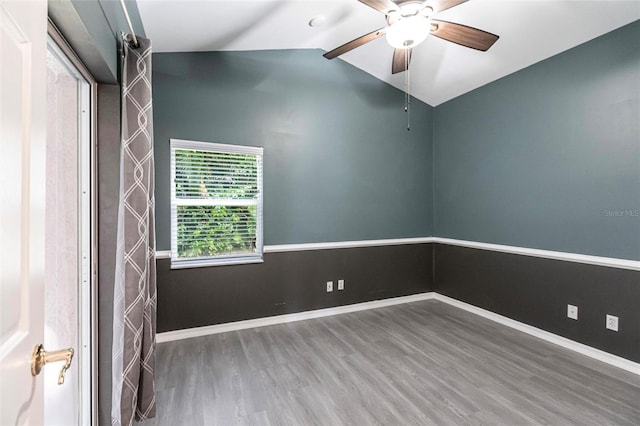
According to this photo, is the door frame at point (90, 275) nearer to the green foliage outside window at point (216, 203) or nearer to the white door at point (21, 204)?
the white door at point (21, 204)

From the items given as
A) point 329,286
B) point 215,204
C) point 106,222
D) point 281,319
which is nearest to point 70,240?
point 106,222

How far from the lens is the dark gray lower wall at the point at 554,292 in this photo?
92.2 inches

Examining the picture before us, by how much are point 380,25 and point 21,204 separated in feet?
10.4

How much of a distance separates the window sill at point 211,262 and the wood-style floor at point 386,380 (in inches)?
27.5

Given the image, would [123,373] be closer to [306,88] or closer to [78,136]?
[78,136]

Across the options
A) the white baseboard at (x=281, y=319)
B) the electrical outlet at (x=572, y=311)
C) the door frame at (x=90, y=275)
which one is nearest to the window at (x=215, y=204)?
the white baseboard at (x=281, y=319)

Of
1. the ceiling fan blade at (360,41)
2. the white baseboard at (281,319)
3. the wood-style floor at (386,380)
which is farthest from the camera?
the white baseboard at (281,319)

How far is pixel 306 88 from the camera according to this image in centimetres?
338

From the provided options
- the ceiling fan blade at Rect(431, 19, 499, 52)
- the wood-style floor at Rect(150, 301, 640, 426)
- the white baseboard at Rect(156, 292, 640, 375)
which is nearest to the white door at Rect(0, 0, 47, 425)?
the wood-style floor at Rect(150, 301, 640, 426)

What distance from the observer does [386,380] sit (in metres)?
2.19

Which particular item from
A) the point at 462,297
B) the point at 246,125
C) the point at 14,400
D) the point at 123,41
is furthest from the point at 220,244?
the point at 462,297

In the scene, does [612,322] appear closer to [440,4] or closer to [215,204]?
[440,4]

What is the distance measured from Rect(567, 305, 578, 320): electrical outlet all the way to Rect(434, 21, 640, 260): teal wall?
0.52m

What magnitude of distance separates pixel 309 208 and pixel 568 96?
269 centimetres
